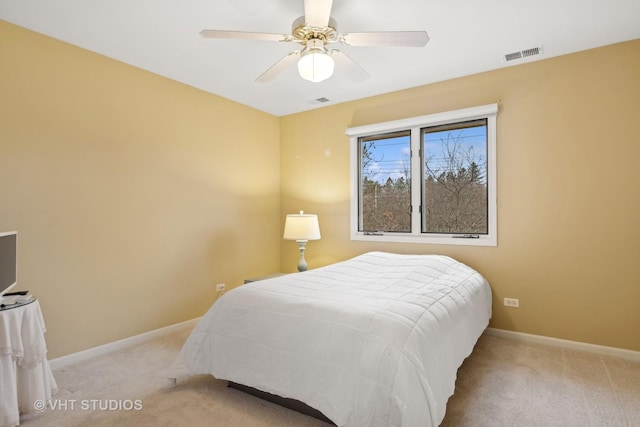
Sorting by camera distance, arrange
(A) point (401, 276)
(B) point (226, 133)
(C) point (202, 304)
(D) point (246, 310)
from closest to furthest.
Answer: (D) point (246, 310), (A) point (401, 276), (C) point (202, 304), (B) point (226, 133)

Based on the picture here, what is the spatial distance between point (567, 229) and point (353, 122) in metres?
2.45

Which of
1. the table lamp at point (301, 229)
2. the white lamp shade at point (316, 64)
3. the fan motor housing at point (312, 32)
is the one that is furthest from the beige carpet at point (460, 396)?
the fan motor housing at point (312, 32)

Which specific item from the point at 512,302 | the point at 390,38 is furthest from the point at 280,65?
the point at 512,302

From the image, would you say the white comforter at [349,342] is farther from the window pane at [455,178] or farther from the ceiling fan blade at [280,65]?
the ceiling fan blade at [280,65]

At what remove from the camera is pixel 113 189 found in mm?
3098

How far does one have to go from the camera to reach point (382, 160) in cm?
418

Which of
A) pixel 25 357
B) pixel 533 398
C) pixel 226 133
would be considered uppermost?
pixel 226 133

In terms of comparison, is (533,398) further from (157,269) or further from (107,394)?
(157,269)

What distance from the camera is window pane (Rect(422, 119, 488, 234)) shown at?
3557 mm

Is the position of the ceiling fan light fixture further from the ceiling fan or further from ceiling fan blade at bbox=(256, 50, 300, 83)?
ceiling fan blade at bbox=(256, 50, 300, 83)

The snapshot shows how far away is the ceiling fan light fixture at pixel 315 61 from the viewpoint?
7.36ft

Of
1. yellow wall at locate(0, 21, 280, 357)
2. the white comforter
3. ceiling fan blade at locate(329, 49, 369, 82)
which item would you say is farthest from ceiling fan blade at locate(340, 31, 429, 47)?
yellow wall at locate(0, 21, 280, 357)

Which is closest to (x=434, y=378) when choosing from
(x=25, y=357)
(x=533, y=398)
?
(x=533, y=398)

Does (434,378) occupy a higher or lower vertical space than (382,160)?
lower
